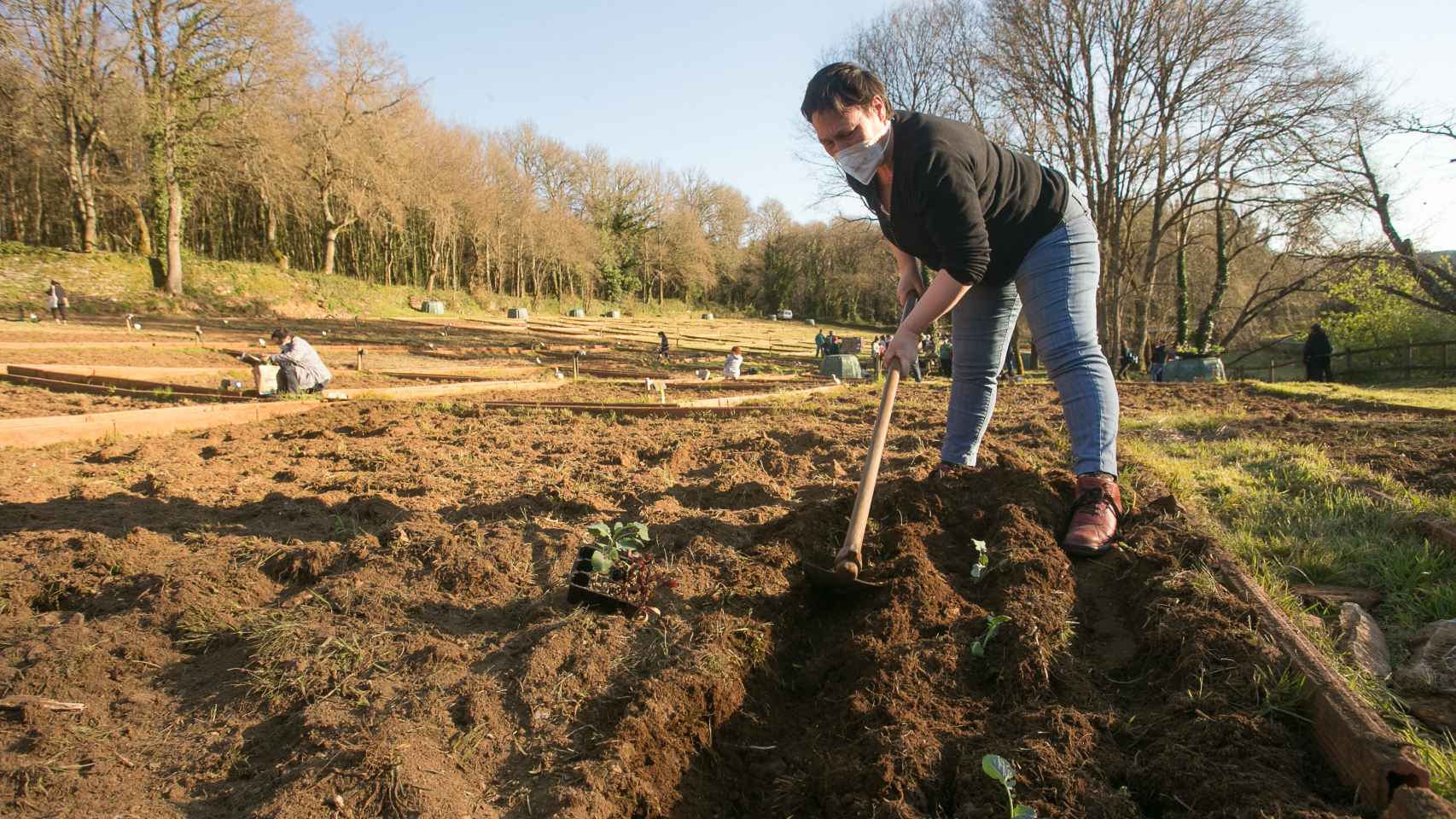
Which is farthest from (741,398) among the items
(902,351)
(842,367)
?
(842,367)

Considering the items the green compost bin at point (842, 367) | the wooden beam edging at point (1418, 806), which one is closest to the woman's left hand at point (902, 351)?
the wooden beam edging at point (1418, 806)

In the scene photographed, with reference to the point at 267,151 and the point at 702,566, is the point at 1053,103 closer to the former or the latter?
the point at 702,566

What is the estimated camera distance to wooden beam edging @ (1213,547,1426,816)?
1247 millimetres

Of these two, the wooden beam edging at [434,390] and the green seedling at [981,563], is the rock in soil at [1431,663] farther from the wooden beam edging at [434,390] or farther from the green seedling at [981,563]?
the wooden beam edging at [434,390]

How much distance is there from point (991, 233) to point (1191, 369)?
642 inches

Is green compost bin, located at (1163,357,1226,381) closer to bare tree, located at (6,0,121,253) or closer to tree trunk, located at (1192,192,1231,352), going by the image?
tree trunk, located at (1192,192,1231,352)

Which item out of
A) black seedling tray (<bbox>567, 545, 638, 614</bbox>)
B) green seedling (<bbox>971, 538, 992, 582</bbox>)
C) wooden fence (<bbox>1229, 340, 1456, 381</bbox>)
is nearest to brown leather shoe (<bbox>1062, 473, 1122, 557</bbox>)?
green seedling (<bbox>971, 538, 992, 582</bbox>)

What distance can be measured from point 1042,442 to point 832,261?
221 feet

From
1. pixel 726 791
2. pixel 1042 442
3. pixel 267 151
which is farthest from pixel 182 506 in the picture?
pixel 267 151

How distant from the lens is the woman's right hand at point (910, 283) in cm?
325

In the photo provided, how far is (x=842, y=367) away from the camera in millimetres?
17078

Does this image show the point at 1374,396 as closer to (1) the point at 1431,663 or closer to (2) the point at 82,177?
(1) the point at 1431,663

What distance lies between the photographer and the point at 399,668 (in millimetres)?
1998

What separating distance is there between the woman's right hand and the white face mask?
0.75m
